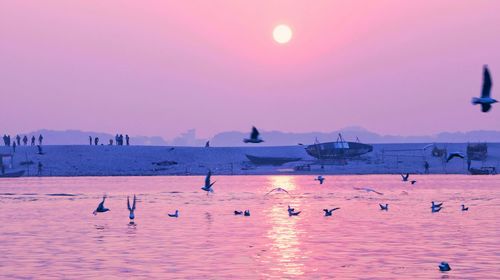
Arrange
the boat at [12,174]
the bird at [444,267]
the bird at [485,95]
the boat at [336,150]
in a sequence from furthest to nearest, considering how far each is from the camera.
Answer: the boat at [336,150], the boat at [12,174], the bird at [485,95], the bird at [444,267]

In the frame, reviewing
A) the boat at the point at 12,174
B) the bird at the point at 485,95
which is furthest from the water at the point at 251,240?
the boat at the point at 12,174

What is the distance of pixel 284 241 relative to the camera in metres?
45.8

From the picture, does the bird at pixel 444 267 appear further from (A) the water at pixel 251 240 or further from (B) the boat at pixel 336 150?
(B) the boat at pixel 336 150

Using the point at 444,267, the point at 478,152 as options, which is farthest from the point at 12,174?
the point at 444,267

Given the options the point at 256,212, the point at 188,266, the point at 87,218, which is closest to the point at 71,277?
the point at 188,266

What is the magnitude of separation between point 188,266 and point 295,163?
159 metres

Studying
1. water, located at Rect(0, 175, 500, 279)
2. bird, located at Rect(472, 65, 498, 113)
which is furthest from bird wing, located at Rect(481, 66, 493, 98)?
water, located at Rect(0, 175, 500, 279)

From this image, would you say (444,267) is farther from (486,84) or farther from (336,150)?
(336,150)

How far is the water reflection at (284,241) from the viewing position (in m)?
36.2

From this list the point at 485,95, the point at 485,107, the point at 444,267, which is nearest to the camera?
the point at 444,267

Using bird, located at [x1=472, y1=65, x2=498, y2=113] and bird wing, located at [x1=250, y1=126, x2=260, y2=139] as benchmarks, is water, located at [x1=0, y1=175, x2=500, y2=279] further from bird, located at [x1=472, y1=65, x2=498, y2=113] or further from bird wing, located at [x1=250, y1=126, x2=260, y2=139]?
bird, located at [x1=472, y1=65, x2=498, y2=113]

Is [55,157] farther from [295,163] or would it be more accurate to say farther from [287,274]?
[287,274]

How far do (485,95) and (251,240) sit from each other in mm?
13054

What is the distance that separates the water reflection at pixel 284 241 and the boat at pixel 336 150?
117 meters
